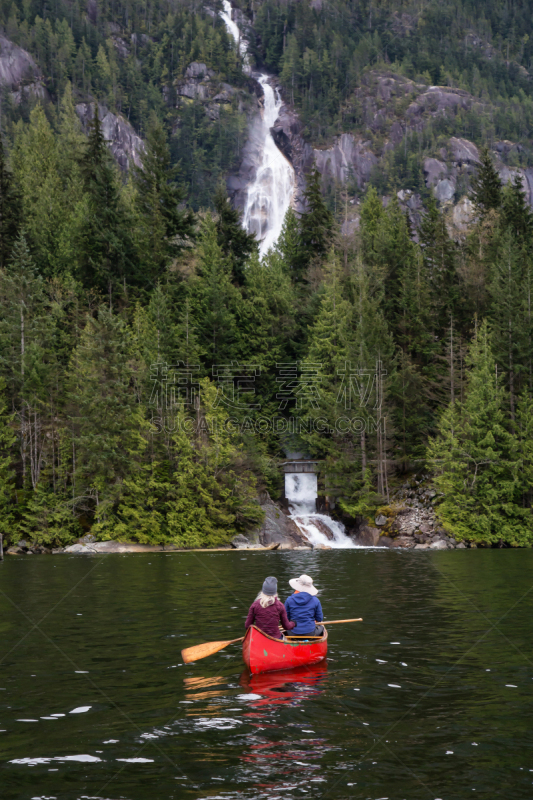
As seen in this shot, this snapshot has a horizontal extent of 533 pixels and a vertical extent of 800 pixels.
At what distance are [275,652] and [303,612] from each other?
140cm

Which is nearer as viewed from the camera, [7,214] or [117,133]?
[7,214]

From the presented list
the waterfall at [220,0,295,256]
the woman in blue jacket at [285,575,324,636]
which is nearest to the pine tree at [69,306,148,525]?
the woman in blue jacket at [285,575,324,636]

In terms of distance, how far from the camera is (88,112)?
176 m

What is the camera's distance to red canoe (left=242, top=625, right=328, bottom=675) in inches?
611

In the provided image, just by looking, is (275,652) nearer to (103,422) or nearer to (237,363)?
(103,422)

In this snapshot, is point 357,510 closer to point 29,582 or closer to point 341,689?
point 29,582

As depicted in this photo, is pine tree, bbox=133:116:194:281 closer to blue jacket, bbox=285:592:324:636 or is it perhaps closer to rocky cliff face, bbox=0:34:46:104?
blue jacket, bbox=285:592:324:636

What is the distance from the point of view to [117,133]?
185 meters

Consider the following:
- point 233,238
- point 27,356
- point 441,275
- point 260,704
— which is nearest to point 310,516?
point 27,356

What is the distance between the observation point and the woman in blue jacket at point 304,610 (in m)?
16.8

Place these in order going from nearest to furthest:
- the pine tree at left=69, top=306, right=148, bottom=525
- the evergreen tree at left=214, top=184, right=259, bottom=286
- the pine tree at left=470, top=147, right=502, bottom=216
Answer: the pine tree at left=69, top=306, right=148, bottom=525, the evergreen tree at left=214, top=184, right=259, bottom=286, the pine tree at left=470, top=147, right=502, bottom=216

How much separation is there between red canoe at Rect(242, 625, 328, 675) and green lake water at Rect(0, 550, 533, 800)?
32 centimetres

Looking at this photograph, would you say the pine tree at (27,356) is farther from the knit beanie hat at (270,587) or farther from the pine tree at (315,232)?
the knit beanie hat at (270,587)

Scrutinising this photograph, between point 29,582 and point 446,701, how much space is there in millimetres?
24584
